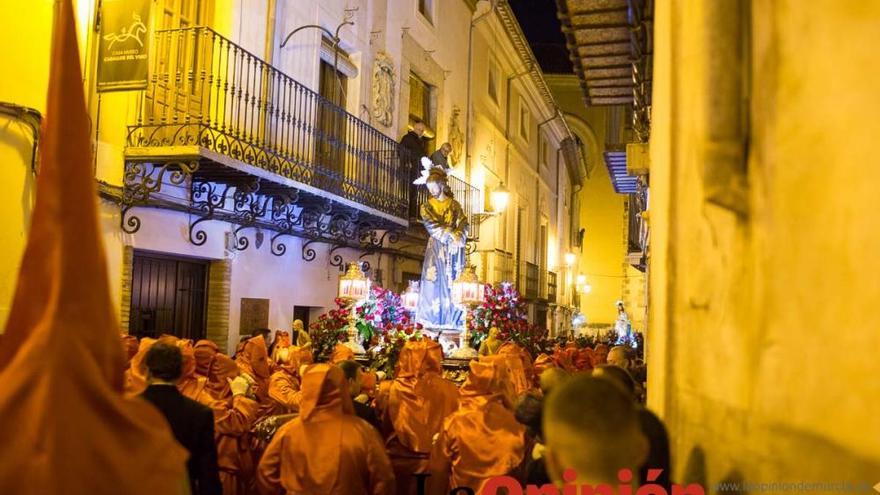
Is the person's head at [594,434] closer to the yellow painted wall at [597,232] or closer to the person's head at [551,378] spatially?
the person's head at [551,378]

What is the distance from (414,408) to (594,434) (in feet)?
15.2

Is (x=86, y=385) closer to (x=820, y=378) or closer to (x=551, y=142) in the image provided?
(x=820, y=378)

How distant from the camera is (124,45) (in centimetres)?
882

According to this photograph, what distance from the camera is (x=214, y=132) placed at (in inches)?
421

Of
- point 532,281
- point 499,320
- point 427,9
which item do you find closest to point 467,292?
point 499,320

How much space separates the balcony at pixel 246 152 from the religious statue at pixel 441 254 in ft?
6.19

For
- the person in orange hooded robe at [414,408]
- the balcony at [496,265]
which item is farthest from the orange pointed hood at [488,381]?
the balcony at [496,265]

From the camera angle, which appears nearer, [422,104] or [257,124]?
[257,124]

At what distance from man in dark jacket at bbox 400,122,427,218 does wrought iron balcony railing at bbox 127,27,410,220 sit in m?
0.65

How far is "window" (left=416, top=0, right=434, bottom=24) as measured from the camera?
19578mm

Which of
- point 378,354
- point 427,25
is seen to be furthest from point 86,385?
point 427,25

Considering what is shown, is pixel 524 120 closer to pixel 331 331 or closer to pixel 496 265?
pixel 496 265

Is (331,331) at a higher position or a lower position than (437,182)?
lower

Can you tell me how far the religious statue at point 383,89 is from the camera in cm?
1667
